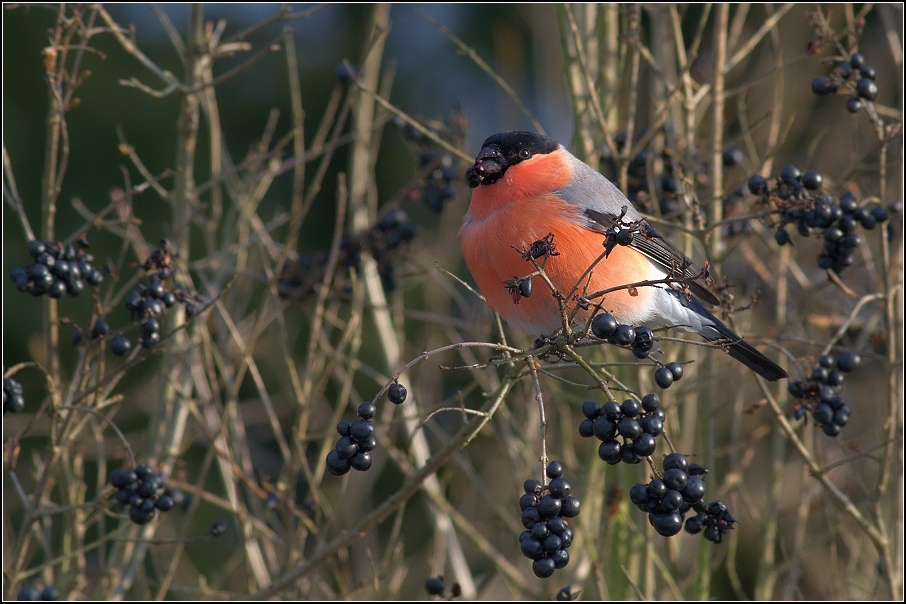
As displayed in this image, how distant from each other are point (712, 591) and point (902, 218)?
3.74m

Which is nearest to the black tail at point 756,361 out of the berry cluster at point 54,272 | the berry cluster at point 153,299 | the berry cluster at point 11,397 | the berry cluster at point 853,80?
the berry cluster at point 853,80

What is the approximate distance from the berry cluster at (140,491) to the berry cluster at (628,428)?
1351 mm

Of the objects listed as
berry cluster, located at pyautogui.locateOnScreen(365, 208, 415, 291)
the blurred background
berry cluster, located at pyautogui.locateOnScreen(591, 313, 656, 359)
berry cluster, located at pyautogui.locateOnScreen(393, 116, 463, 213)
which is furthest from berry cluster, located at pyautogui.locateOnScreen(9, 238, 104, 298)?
berry cluster, located at pyautogui.locateOnScreen(591, 313, 656, 359)

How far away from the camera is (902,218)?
3.07m

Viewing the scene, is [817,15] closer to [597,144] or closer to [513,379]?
[597,144]

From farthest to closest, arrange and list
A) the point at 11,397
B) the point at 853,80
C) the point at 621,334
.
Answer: the point at 853,80
the point at 11,397
the point at 621,334

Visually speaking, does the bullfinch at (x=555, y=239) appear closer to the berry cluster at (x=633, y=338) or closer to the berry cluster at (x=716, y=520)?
the berry cluster at (x=633, y=338)

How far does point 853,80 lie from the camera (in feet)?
9.67

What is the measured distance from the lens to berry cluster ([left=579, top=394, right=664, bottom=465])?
2.01 metres

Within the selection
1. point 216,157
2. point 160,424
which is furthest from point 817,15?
point 160,424

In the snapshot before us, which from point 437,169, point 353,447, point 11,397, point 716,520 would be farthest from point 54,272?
point 716,520

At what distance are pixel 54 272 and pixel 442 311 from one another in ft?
8.60

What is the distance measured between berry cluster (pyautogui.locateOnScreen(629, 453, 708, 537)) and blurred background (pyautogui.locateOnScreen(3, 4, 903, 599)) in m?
0.29

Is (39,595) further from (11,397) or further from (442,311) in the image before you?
(442,311)
